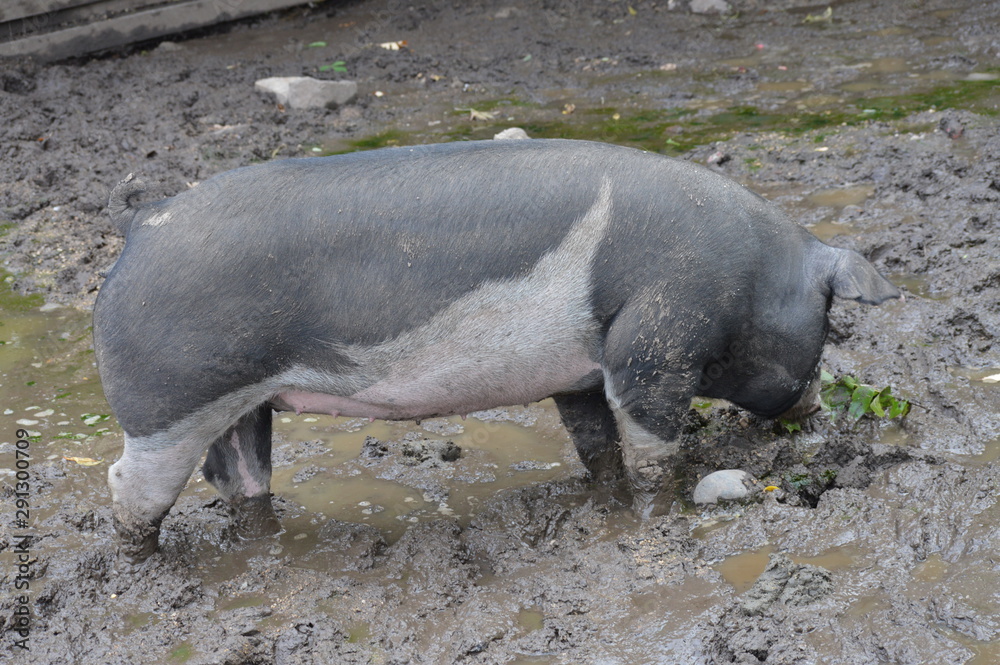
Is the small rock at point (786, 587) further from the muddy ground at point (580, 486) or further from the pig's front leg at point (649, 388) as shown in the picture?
the pig's front leg at point (649, 388)

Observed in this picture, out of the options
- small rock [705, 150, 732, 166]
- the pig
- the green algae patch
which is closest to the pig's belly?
the pig

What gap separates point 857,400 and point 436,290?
1835mm

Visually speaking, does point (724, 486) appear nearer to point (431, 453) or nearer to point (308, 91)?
point (431, 453)

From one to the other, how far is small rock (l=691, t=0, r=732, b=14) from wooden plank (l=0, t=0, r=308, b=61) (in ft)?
13.9

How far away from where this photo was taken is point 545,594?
10.7ft

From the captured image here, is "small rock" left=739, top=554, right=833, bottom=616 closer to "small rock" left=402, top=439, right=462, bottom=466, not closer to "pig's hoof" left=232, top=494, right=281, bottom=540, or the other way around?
"small rock" left=402, top=439, right=462, bottom=466

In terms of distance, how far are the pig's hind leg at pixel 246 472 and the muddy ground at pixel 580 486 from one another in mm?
106

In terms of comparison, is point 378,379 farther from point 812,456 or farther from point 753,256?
point 812,456

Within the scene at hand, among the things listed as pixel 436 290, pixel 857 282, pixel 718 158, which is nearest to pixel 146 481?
pixel 436 290

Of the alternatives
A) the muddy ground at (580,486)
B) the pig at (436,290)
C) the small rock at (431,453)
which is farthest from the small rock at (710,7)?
the pig at (436,290)

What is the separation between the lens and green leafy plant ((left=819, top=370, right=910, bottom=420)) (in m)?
3.97

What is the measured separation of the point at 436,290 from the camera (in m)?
3.21

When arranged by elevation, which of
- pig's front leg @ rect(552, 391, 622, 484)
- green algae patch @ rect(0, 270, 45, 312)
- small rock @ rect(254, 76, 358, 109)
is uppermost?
pig's front leg @ rect(552, 391, 622, 484)

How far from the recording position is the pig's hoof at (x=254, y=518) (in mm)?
3807
